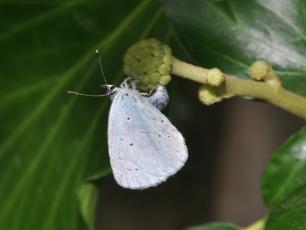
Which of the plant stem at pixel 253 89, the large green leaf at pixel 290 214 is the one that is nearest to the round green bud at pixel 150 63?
the plant stem at pixel 253 89

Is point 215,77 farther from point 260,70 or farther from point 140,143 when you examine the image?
point 140,143

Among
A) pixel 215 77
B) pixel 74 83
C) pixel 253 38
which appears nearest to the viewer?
pixel 215 77

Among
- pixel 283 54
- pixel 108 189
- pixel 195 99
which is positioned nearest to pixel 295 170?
pixel 283 54

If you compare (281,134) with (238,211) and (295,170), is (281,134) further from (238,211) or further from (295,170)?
(295,170)

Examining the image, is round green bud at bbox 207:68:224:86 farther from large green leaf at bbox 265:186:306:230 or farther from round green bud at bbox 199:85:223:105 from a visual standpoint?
large green leaf at bbox 265:186:306:230

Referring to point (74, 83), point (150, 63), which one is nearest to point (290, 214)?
point (150, 63)

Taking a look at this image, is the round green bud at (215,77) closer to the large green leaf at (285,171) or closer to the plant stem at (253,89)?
the plant stem at (253,89)

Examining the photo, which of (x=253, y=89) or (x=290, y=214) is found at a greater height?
(x=253, y=89)
